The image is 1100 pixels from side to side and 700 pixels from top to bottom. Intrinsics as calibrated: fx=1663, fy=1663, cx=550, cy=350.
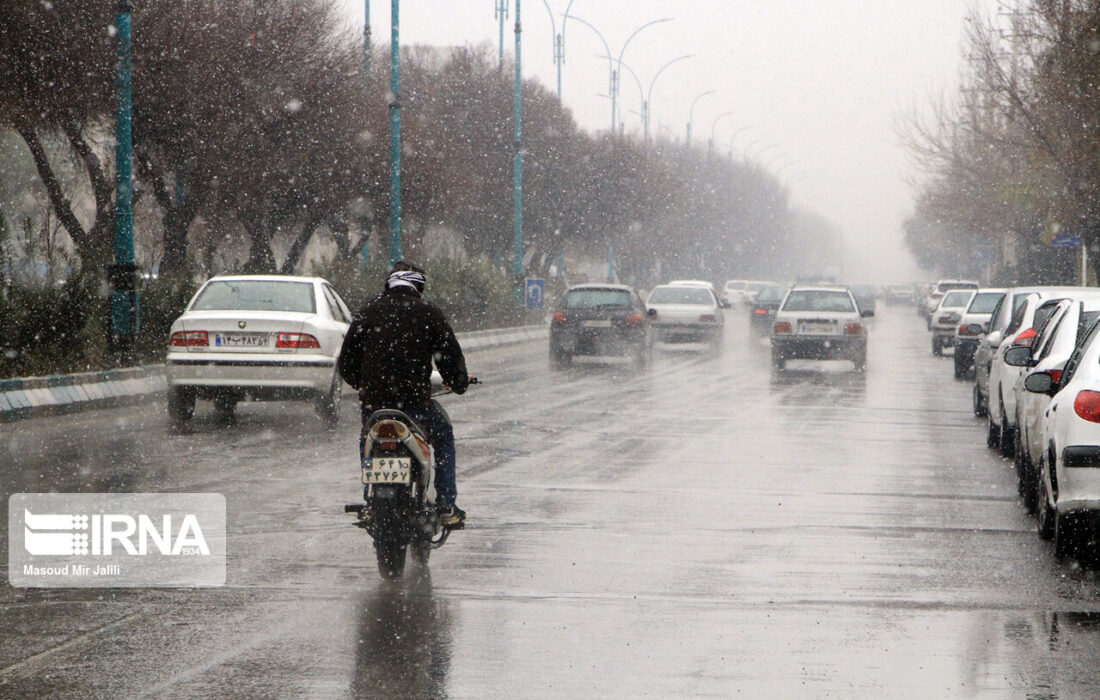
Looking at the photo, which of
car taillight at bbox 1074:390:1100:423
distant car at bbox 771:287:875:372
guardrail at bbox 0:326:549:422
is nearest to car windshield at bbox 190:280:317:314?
guardrail at bbox 0:326:549:422

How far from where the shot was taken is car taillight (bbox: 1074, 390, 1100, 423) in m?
8.70

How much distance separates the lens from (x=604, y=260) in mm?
88312

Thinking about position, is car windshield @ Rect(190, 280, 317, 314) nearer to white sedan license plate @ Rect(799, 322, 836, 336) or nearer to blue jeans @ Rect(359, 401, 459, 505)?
blue jeans @ Rect(359, 401, 459, 505)

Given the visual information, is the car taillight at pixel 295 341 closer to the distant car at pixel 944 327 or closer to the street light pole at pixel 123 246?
the street light pole at pixel 123 246

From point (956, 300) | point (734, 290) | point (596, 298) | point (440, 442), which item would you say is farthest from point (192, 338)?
point (734, 290)

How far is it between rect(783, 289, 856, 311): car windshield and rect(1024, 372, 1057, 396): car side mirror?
20661 mm

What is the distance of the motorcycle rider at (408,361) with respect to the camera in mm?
8469

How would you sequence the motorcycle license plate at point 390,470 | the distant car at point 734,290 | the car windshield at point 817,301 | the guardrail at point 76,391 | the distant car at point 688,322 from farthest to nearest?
the distant car at point 734,290 → the distant car at point 688,322 → the car windshield at point 817,301 → the guardrail at point 76,391 → the motorcycle license plate at point 390,470

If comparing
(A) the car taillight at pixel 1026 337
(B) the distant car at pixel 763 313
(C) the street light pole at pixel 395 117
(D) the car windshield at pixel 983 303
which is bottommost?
(B) the distant car at pixel 763 313

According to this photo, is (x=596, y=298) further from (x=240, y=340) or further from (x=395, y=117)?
(x=240, y=340)

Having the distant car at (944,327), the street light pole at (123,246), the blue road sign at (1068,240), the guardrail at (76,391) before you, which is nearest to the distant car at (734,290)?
the blue road sign at (1068,240)

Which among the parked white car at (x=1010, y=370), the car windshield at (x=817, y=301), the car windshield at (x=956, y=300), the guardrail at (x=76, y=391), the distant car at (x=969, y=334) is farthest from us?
the car windshield at (x=956, y=300)

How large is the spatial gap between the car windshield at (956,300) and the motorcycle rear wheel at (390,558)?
1287 inches

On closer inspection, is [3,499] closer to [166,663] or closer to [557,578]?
[557,578]
